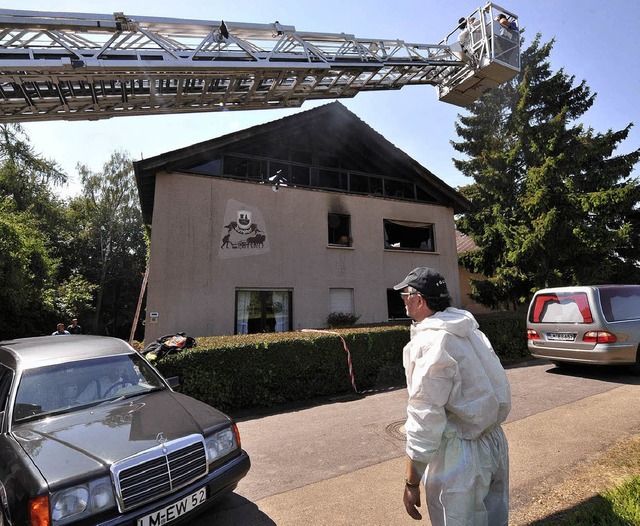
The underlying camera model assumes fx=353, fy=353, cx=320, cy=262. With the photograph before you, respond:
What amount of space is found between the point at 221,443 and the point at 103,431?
3.20ft

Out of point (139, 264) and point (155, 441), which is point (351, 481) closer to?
point (155, 441)

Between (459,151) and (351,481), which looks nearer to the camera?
(351,481)

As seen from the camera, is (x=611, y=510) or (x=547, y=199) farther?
(x=547, y=199)

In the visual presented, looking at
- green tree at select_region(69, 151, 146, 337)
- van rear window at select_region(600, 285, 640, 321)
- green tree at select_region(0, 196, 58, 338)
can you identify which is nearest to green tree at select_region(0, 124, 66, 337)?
green tree at select_region(0, 196, 58, 338)

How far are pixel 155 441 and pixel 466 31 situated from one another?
38.0 feet

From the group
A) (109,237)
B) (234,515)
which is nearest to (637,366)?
(234,515)

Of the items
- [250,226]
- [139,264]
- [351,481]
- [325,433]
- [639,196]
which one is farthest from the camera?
[139,264]

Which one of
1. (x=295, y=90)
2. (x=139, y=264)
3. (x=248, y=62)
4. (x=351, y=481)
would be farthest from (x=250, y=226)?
(x=139, y=264)

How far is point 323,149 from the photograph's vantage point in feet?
45.2

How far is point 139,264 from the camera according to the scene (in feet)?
108

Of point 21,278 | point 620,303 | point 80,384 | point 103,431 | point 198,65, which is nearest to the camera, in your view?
point 103,431

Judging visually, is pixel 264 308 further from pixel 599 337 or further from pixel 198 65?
pixel 599 337

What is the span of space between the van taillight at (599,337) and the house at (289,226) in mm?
6730

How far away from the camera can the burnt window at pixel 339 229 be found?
1323cm
